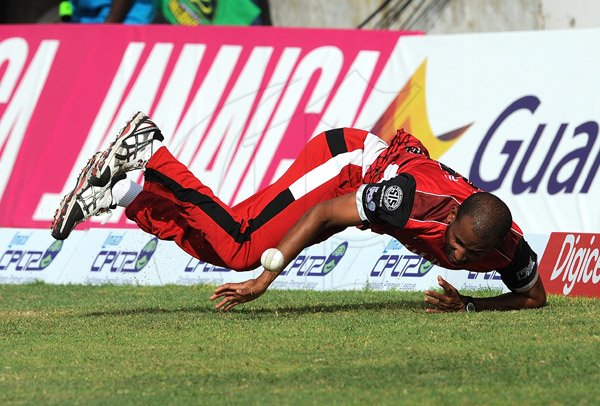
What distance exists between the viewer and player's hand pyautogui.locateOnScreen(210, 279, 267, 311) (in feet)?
28.6

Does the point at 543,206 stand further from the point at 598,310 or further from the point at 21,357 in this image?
the point at 21,357

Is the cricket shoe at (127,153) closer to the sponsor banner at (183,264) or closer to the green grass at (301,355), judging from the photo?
the green grass at (301,355)

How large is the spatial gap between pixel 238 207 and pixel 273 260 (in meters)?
1.06

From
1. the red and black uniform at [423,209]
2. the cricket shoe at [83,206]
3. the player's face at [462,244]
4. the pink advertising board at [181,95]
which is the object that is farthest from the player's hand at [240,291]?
the pink advertising board at [181,95]

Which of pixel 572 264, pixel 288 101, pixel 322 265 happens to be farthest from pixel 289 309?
pixel 288 101

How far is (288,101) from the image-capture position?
13.4 metres

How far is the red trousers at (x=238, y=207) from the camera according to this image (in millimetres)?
9203

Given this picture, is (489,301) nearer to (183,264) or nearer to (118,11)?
(183,264)

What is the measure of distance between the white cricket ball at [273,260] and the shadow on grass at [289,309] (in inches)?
46.6

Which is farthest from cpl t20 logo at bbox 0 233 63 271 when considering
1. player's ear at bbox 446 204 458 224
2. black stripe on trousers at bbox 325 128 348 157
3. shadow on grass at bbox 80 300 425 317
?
player's ear at bbox 446 204 458 224

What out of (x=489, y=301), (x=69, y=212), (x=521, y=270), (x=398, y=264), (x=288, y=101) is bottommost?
(x=398, y=264)

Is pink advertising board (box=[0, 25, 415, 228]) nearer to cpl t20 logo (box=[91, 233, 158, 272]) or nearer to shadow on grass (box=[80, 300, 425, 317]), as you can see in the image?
cpl t20 logo (box=[91, 233, 158, 272])

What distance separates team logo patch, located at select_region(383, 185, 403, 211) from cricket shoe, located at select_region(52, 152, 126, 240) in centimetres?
216

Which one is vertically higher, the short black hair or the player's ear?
the short black hair
